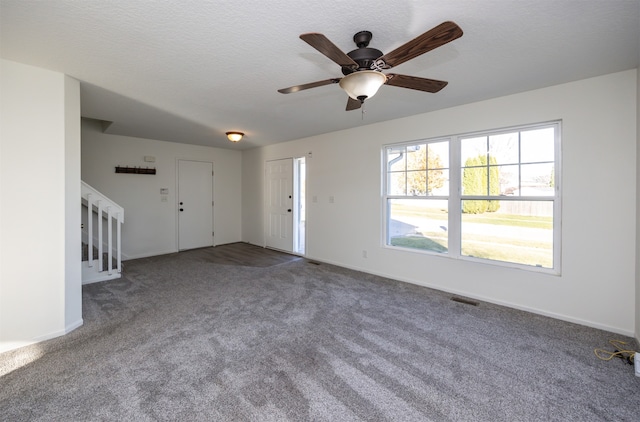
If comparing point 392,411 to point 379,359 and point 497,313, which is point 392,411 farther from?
point 497,313

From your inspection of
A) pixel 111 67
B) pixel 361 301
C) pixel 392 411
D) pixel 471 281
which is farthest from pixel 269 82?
pixel 471 281

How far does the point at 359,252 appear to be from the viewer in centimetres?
457

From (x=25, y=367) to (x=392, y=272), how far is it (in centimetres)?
390

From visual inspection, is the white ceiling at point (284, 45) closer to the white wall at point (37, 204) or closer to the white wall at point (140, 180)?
the white wall at point (37, 204)

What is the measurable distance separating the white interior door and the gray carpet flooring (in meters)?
2.82

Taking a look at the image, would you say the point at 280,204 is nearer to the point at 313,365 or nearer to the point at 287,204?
the point at 287,204

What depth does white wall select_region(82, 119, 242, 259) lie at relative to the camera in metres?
4.90

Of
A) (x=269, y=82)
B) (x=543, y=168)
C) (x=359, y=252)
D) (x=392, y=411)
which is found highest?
(x=269, y=82)

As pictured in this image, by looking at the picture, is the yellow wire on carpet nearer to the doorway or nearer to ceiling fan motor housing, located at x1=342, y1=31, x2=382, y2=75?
ceiling fan motor housing, located at x1=342, y1=31, x2=382, y2=75

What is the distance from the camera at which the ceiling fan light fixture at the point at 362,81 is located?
177 centimetres

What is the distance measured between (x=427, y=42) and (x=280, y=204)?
15.7 ft

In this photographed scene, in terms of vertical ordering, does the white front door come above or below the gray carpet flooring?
above

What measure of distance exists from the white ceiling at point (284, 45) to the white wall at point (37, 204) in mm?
273

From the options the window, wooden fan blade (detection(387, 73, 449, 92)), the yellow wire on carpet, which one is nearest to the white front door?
the window
